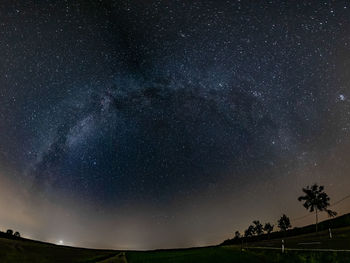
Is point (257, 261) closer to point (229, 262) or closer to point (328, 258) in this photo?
point (229, 262)

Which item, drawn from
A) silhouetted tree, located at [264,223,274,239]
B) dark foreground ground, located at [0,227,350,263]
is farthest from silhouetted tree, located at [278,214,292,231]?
dark foreground ground, located at [0,227,350,263]

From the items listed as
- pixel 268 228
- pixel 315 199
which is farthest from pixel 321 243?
pixel 268 228

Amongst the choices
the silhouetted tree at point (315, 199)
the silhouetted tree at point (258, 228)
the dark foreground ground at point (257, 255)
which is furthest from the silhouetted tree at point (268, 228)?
the dark foreground ground at point (257, 255)

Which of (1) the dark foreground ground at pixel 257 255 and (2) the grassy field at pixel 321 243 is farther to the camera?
(2) the grassy field at pixel 321 243

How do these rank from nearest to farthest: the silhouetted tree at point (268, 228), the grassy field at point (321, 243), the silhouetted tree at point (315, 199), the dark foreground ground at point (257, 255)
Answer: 1. the dark foreground ground at point (257, 255)
2. the grassy field at point (321, 243)
3. the silhouetted tree at point (315, 199)
4. the silhouetted tree at point (268, 228)

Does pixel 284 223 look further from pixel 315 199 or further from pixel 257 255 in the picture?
pixel 257 255

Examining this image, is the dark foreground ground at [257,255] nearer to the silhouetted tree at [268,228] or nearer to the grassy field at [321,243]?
the grassy field at [321,243]

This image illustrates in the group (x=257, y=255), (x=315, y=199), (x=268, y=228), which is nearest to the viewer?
(x=257, y=255)

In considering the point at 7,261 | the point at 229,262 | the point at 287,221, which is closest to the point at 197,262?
the point at 229,262

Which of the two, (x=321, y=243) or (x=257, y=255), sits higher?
(x=321, y=243)

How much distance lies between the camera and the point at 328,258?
1858 centimetres

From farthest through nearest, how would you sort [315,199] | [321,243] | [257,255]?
[315,199] < [321,243] < [257,255]

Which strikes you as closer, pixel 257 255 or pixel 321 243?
pixel 257 255

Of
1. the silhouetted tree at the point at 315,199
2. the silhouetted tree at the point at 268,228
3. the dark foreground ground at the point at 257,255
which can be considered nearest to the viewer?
the dark foreground ground at the point at 257,255
